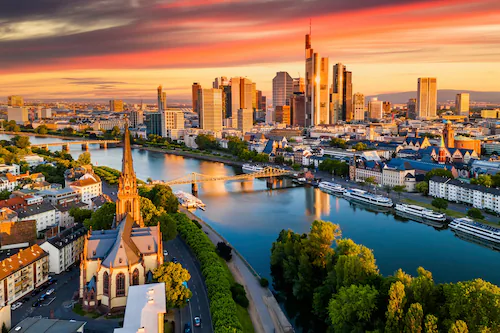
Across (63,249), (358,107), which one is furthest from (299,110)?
(63,249)

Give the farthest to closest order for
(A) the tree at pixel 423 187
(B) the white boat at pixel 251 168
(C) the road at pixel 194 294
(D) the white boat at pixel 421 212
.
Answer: (B) the white boat at pixel 251 168 → (A) the tree at pixel 423 187 → (D) the white boat at pixel 421 212 → (C) the road at pixel 194 294

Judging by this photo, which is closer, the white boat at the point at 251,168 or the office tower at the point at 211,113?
the white boat at the point at 251,168

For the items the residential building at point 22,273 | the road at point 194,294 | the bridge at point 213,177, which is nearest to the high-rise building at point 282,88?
the bridge at point 213,177

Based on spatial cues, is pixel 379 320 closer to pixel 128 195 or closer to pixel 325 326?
pixel 325 326

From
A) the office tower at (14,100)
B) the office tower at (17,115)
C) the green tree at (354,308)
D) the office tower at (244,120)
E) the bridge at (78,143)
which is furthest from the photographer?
the office tower at (14,100)

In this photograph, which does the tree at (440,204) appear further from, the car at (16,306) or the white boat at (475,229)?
the car at (16,306)

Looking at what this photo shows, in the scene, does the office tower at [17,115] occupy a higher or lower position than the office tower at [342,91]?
lower

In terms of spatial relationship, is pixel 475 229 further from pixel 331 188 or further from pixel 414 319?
pixel 414 319

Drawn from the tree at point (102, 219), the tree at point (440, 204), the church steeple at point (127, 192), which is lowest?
the tree at point (440, 204)

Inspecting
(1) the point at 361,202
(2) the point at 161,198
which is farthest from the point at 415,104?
(2) the point at 161,198
